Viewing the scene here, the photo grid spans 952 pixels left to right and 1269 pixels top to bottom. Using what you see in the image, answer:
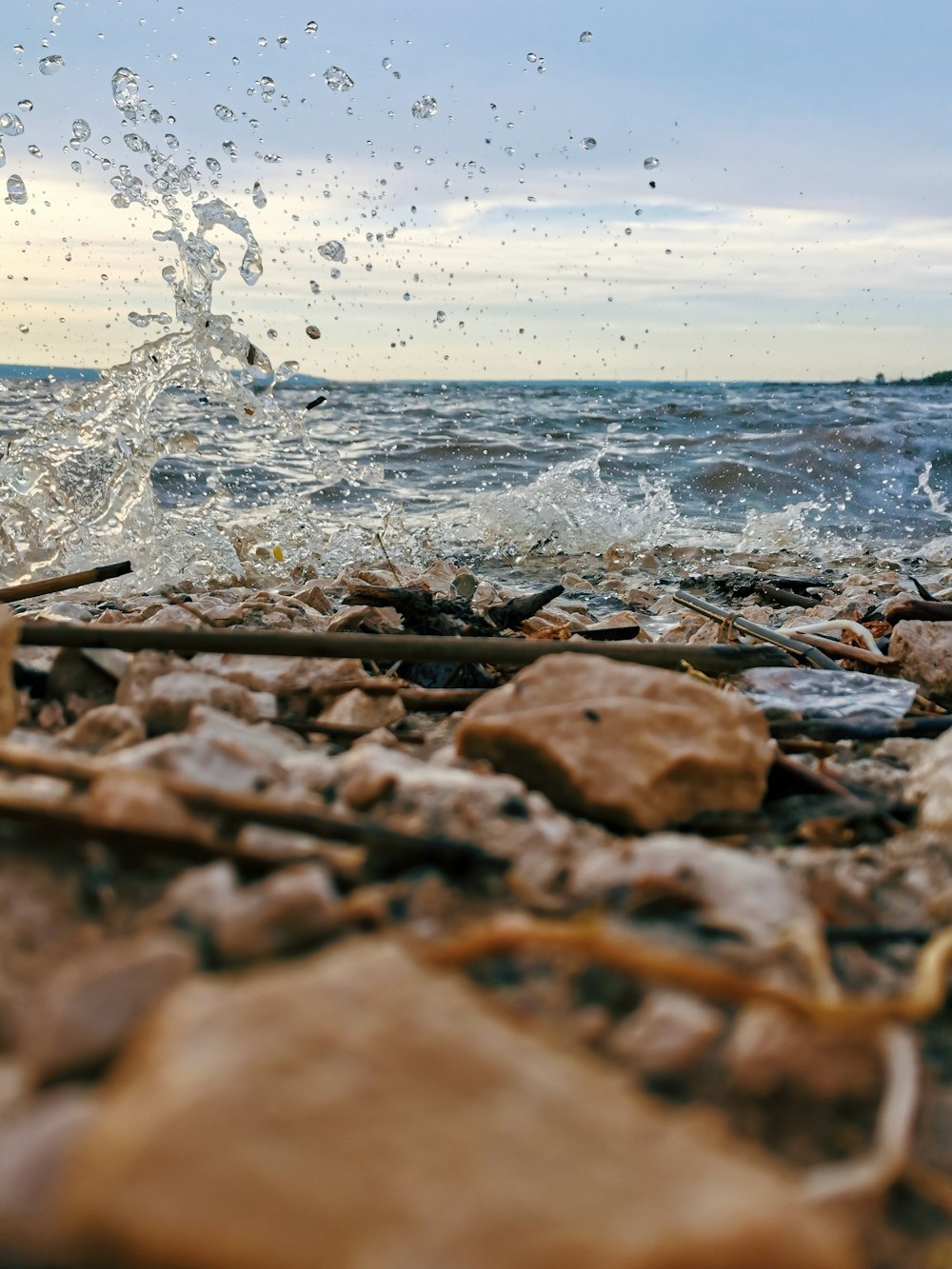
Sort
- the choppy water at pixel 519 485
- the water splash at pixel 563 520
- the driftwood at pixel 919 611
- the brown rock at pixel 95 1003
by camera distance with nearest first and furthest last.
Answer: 1. the brown rock at pixel 95 1003
2. the driftwood at pixel 919 611
3. the choppy water at pixel 519 485
4. the water splash at pixel 563 520

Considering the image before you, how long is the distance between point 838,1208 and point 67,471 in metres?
5.27

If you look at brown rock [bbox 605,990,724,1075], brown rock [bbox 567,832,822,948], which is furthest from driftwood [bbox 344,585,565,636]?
brown rock [bbox 605,990,724,1075]

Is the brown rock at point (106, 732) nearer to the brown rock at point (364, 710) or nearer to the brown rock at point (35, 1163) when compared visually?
the brown rock at point (364, 710)

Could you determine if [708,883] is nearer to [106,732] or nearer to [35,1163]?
[35,1163]

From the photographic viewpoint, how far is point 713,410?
48.1 ft

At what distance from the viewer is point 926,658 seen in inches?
88.9

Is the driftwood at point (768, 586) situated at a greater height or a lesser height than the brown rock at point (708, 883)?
lesser

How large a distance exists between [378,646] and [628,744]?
60cm

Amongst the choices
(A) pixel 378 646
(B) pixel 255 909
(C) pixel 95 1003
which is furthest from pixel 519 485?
(C) pixel 95 1003

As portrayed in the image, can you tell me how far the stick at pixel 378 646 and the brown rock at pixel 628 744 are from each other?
333mm

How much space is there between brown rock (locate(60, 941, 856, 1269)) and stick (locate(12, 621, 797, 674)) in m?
1.09

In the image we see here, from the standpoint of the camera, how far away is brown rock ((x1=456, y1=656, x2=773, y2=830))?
1.28m

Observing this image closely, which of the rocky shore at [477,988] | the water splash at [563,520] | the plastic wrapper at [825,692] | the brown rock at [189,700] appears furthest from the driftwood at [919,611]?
the water splash at [563,520]

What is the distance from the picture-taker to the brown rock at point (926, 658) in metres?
2.24
